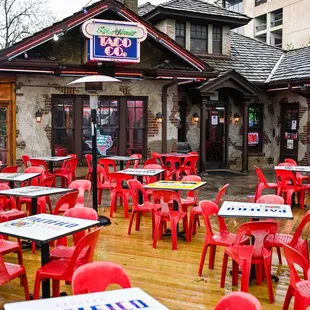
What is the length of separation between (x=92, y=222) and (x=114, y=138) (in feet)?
28.3

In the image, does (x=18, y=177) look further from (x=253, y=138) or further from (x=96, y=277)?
(x=253, y=138)

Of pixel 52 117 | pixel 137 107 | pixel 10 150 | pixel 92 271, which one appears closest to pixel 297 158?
pixel 137 107

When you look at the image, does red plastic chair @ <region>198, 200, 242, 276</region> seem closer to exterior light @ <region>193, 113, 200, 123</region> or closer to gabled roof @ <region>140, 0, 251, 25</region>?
exterior light @ <region>193, 113, 200, 123</region>

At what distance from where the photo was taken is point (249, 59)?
17.6m

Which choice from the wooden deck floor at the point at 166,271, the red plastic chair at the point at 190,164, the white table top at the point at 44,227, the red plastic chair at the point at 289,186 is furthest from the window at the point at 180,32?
the white table top at the point at 44,227

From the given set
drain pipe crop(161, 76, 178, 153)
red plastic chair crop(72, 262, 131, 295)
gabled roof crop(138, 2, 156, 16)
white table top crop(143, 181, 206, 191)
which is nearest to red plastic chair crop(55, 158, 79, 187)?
white table top crop(143, 181, 206, 191)

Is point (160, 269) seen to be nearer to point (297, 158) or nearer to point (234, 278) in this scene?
point (234, 278)

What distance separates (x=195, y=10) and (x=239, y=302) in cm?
1444

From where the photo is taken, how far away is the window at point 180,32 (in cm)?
1595

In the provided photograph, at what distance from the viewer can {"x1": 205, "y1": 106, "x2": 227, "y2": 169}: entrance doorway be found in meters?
15.9

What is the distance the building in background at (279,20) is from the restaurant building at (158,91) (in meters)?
25.4

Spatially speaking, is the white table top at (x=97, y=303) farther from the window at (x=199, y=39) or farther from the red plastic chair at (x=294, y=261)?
the window at (x=199, y=39)

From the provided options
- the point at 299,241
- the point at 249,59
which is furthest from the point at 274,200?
the point at 249,59

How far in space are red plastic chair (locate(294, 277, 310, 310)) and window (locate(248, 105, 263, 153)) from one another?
42.8 feet
